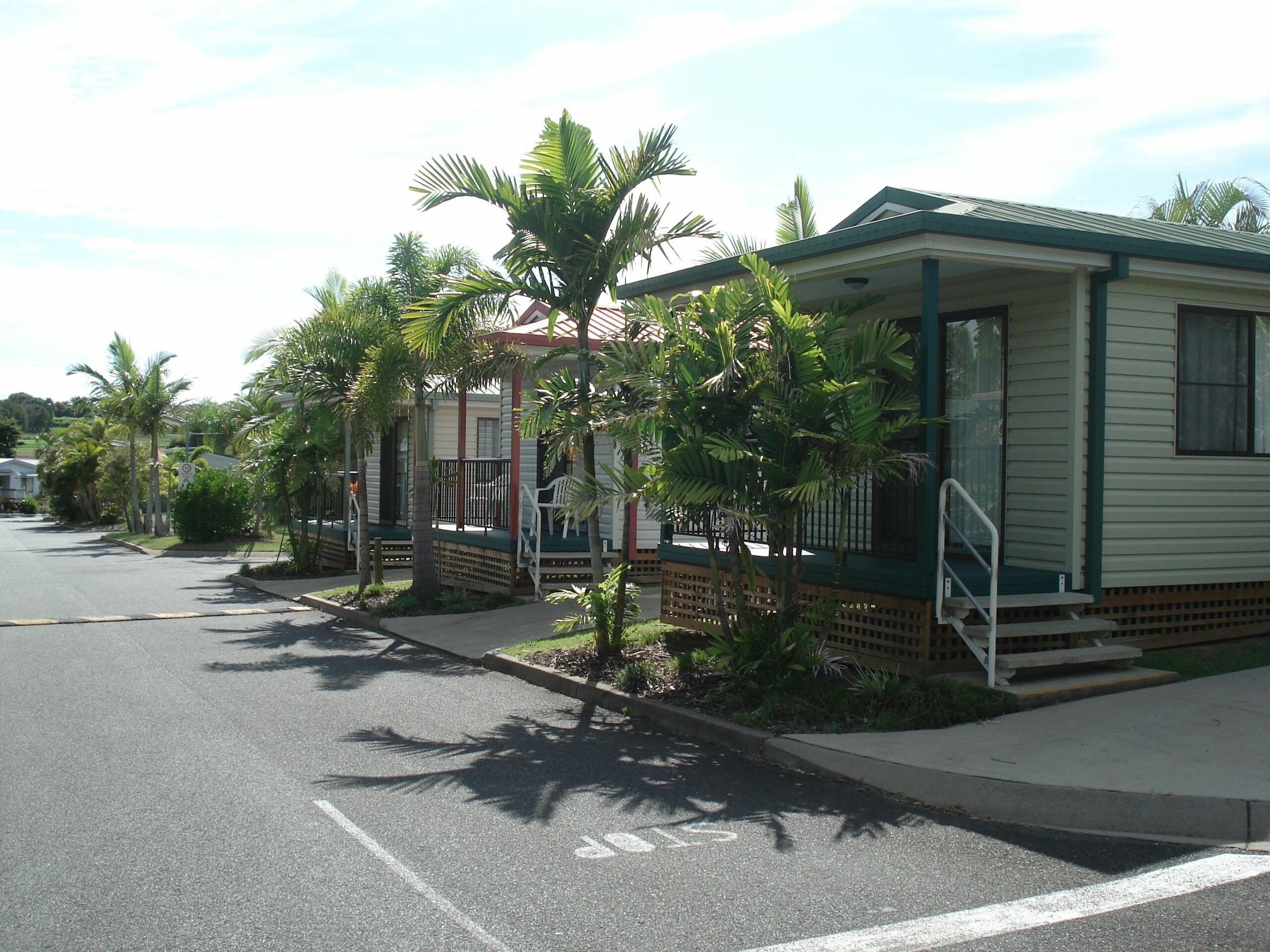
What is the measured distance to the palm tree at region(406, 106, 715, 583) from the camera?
1105 centimetres

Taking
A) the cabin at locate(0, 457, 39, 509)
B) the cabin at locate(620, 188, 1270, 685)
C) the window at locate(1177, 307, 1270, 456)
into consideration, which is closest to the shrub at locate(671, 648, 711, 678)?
the cabin at locate(620, 188, 1270, 685)

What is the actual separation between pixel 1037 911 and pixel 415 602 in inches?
443

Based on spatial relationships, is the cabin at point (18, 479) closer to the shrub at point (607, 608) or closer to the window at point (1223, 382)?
the shrub at point (607, 608)

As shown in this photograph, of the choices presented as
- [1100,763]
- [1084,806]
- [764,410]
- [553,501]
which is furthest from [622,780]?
[553,501]

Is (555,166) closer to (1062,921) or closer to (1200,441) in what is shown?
(1200,441)

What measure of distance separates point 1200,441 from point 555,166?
6.75 m

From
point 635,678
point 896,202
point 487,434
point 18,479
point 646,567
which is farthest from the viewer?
point 18,479

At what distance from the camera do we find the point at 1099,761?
6.44m

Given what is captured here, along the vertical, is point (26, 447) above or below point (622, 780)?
above

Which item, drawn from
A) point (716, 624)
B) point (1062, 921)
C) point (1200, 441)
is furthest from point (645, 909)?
point (1200, 441)

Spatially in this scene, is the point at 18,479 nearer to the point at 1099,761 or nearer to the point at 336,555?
the point at 336,555

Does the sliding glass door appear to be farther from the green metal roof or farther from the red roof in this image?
the red roof

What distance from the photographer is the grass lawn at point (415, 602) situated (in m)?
14.5

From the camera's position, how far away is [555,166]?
434 inches
